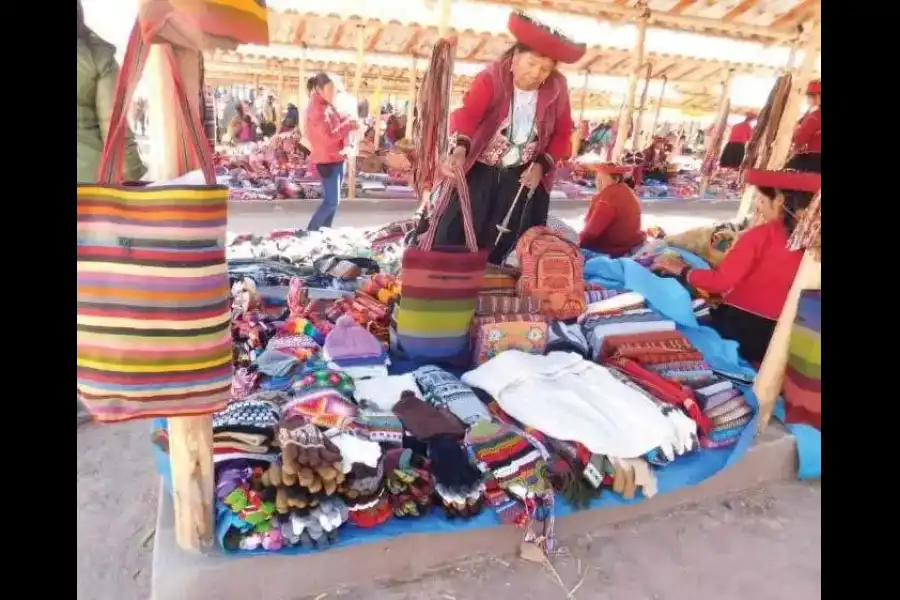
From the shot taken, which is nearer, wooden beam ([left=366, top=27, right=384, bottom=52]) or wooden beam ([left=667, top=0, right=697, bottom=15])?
wooden beam ([left=667, top=0, right=697, bottom=15])

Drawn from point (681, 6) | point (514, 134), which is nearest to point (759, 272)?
point (514, 134)

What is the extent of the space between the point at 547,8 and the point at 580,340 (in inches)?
133

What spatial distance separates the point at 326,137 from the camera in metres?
6.16

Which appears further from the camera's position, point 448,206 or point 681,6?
point 681,6

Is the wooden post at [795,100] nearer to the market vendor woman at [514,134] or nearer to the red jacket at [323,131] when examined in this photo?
the market vendor woman at [514,134]

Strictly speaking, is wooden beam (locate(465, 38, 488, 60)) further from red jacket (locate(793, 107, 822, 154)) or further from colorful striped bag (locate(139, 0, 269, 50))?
colorful striped bag (locate(139, 0, 269, 50))

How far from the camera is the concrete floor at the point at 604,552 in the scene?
2174mm

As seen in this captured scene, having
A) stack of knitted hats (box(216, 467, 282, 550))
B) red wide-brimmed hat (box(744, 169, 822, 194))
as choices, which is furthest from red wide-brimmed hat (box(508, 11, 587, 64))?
stack of knitted hats (box(216, 467, 282, 550))

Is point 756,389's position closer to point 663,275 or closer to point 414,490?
point 663,275

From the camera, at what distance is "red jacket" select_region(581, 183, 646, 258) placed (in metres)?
4.62

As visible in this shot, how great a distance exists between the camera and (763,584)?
236cm

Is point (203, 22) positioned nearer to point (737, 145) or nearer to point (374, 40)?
point (374, 40)

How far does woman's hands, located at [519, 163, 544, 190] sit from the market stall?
1.89 feet

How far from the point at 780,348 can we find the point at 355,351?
6.76 feet
